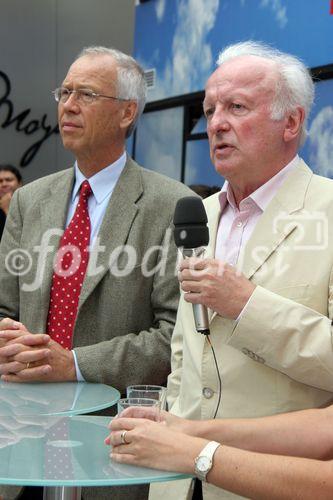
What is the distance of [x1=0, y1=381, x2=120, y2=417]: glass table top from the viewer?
2.19 meters

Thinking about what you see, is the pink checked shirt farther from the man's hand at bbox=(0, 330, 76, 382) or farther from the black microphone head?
the man's hand at bbox=(0, 330, 76, 382)

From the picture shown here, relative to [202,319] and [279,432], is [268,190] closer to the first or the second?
[202,319]

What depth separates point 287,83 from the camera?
2.07m

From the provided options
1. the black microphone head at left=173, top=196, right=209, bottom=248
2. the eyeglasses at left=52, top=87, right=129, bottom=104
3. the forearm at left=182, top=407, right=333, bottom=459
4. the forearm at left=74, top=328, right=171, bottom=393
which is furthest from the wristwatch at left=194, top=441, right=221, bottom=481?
the eyeglasses at left=52, top=87, right=129, bottom=104

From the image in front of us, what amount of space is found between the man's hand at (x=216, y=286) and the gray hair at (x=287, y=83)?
1.61ft

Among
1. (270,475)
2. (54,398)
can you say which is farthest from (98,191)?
(270,475)

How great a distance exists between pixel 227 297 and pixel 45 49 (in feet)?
28.4

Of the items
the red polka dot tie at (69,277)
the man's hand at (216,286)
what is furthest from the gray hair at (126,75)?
the man's hand at (216,286)

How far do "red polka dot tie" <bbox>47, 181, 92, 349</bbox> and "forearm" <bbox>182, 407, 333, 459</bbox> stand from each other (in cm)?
105

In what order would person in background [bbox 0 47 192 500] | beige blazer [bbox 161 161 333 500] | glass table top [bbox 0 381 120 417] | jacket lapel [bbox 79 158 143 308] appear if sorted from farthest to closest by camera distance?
jacket lapel [bbox 79 158 143 308], person in background [bbox 0 47 192 500], glass table top [bbox 0 381 120 417], beige blazer [bbox 161 161 333 500]

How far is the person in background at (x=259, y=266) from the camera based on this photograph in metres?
1.81

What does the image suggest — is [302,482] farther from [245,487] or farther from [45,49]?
[45,49]

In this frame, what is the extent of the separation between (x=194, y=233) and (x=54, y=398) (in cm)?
76

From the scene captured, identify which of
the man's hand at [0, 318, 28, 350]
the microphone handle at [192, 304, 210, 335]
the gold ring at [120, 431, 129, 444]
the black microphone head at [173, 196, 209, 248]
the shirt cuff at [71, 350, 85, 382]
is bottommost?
the shirt cuff at [71, 350, 85, 382]
